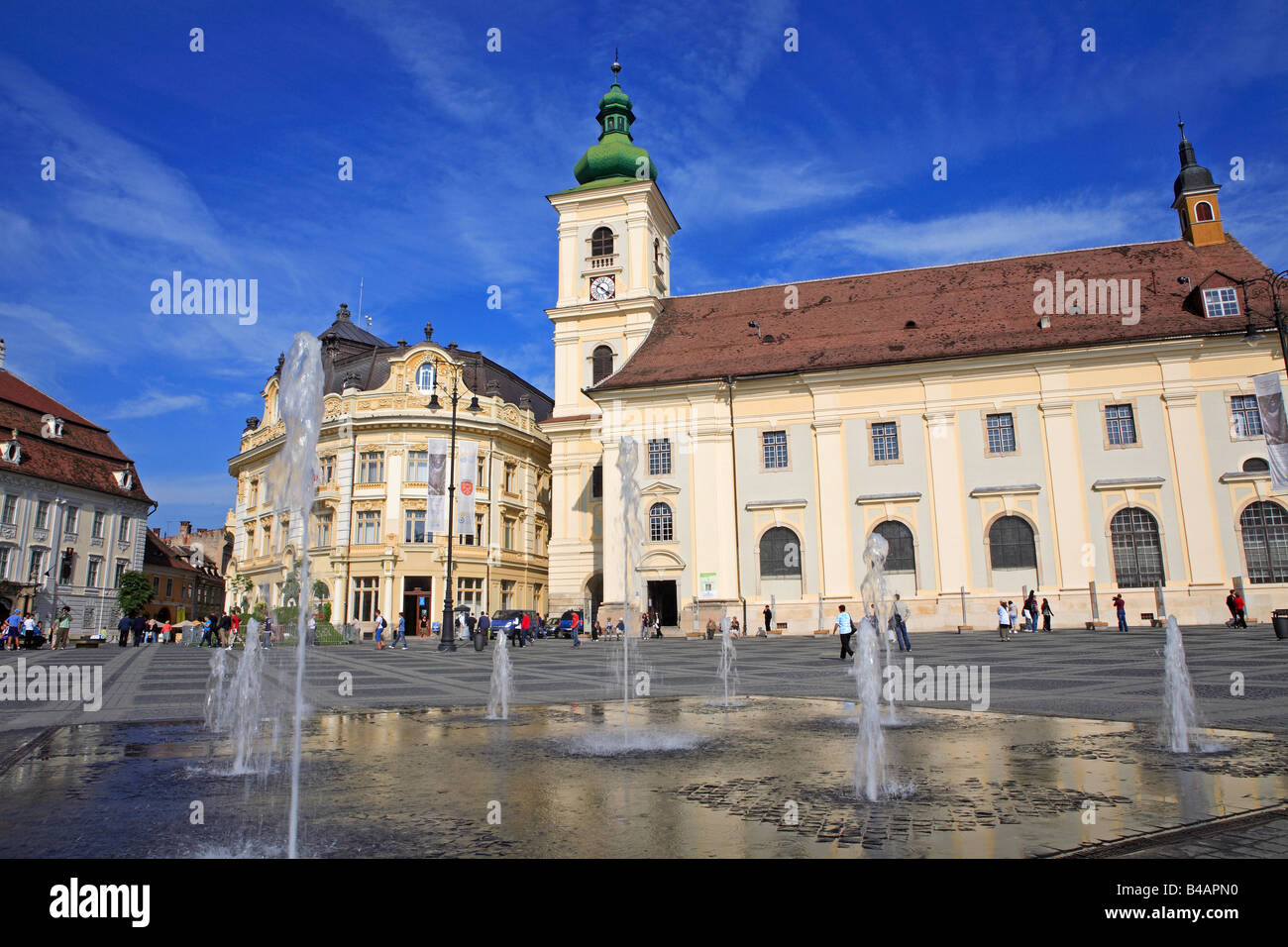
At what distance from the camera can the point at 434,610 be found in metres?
46.8

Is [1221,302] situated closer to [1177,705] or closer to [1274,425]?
[1274,425]

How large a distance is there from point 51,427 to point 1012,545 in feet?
180

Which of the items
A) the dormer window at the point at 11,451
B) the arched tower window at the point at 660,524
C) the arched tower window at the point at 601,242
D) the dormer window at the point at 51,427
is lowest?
the arched tower window at the point at 660,524

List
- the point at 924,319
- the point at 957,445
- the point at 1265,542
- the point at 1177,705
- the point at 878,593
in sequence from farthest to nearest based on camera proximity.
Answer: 1. the point at 924,319
2. the point at 957,445
3. the point at 1265,542
4. the point at 878,593
5. the point at 1177,705

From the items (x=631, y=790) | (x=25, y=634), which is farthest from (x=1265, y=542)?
(x=25, y=634)

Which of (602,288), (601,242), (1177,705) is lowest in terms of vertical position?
(1177,705)

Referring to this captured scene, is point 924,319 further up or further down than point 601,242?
further down

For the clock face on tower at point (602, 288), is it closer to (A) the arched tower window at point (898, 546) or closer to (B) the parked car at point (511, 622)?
(B) the parked car at point (511, 622)

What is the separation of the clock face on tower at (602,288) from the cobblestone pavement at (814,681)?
24.0m

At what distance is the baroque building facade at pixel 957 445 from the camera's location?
33.7 m

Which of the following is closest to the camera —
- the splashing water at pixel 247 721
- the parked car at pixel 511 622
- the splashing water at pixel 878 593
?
the splashing water at pixel 247 721

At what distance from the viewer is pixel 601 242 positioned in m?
46.6

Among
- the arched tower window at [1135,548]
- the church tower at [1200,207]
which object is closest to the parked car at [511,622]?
the arched tower window at [1135,548]
